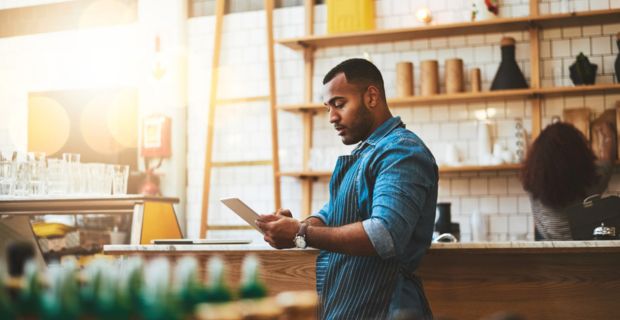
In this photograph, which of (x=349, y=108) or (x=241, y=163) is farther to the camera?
(x=241, y=163)

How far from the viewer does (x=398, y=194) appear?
2.17 metres

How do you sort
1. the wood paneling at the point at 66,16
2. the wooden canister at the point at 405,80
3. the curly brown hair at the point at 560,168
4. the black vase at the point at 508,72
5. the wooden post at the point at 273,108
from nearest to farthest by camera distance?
the curly brown hair at the point at 560,168 → the black vase at the point at 508,72 → the wooden canister at the point at 405,80 → the wooden post at the point at 273,108 → the wood paneling at the point at 66,16

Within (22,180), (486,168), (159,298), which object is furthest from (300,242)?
(486,168)

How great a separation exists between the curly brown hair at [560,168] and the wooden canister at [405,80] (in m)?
1.67

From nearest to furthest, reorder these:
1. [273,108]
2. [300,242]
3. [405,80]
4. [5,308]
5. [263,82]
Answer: [5,308], [300,242], [405,80], [273,108], [263,82]

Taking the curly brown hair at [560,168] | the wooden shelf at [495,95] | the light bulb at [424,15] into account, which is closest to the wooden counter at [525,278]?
the curly brown hair at [560,168]

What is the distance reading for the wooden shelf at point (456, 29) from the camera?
5188 millimetres

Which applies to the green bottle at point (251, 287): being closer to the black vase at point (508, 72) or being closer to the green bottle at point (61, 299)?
the green bottle at point (61, 299)

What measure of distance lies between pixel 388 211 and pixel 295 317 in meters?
0.96

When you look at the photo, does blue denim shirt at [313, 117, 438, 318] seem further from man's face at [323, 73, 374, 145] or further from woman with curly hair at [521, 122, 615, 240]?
woman with curly hair at [521, 122, 615, 240]

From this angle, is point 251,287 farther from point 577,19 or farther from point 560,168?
point 577,19

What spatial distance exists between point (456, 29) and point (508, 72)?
18.9 inches

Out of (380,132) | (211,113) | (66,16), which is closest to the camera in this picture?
(380,132)

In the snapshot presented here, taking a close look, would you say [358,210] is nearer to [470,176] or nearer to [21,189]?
[21,189]
